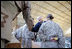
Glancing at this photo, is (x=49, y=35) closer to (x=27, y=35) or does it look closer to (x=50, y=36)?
(x=50, y=36)

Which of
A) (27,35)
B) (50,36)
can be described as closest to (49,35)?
(50,36)

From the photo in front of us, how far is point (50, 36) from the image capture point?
12.7ft

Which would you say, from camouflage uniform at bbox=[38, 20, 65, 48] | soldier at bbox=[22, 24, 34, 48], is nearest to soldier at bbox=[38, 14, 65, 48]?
camouflage uniform at bbox=[38, 20, 65, 48]

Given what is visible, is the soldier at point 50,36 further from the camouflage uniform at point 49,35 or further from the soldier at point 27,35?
the soldier at point 27,35

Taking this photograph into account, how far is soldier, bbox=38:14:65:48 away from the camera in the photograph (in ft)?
12.7

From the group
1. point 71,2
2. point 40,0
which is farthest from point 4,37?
point 71,2

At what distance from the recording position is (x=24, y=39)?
19.8ft

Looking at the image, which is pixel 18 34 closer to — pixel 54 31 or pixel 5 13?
pixel 54 31

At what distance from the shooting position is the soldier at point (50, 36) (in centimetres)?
388

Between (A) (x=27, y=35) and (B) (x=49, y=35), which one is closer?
(B) (x=49, y=35)

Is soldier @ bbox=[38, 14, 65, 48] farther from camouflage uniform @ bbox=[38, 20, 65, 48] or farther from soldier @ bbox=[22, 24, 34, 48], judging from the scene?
soldier @ bbox=[22, 24, 34, 48]

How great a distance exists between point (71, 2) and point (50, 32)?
7018 mm

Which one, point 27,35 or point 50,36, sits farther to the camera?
point 27,35

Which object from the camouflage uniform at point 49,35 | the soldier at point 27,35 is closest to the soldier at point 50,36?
the camouflage uniform at point 49,35
